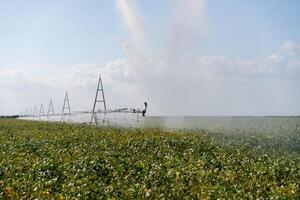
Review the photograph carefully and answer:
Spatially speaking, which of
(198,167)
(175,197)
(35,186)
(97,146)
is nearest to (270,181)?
(198,167)

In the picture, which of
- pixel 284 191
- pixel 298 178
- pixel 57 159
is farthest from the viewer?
pixel 57 159

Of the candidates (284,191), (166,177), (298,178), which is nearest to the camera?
(284,191)

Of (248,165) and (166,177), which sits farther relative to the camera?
(248,165)

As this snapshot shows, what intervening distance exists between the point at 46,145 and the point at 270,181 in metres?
15.8

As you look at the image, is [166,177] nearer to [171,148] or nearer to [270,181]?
[270,181]

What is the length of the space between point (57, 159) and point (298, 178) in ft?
→ 38.2

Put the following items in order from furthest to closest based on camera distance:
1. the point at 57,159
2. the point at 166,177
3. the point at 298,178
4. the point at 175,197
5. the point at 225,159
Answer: the point at 225,159
the point at 57,159
the point at 298,178
the point at 166,177
the point at 175,197

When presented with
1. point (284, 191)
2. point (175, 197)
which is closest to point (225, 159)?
point (284, 191)

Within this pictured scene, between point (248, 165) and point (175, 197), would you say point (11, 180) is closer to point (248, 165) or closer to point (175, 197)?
point (175, 197)

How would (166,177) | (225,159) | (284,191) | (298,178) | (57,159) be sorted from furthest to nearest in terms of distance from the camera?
(225,159) → (57,159) → (298,178) → (166,177) → (284,191)

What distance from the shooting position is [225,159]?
2448cm

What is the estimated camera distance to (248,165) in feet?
74.9

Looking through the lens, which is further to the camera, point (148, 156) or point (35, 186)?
point (148, 156)

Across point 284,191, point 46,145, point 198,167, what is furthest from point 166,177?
point 46,145
